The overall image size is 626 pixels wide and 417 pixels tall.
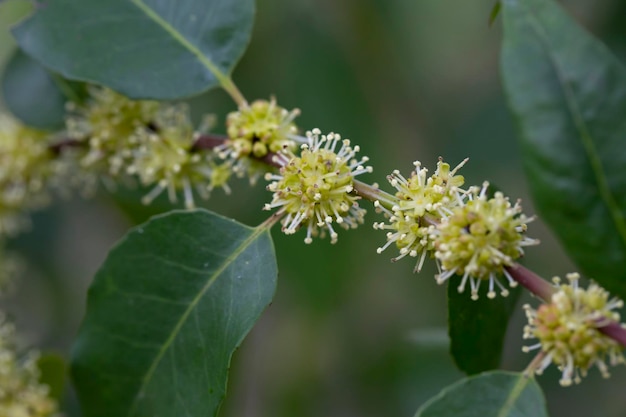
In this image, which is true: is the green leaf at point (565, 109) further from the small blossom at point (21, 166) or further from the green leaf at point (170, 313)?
the small blossom at point (21, 166)

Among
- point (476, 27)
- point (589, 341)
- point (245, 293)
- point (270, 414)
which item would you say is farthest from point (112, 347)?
point (476, 27)

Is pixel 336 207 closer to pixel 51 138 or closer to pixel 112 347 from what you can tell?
pixel 112 347

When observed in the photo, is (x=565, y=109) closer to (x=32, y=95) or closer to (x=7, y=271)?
(x=32, y=95)

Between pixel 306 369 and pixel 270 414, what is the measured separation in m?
0.17

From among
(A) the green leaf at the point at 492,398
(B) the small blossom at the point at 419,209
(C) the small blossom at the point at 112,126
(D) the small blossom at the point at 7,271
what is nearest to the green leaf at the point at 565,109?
(B) the small blossom at the point at 419,209

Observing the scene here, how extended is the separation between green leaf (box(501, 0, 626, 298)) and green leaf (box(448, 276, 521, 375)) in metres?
0.17

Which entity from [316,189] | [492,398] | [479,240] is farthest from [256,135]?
[492,398]

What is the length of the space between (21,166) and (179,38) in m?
0.47

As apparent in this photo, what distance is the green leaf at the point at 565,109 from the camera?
3.57 ft

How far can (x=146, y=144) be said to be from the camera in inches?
56.9

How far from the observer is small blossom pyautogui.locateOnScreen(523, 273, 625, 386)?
1009 millimetres

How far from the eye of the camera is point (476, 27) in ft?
9.43

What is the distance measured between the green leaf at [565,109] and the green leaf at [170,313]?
424 mm

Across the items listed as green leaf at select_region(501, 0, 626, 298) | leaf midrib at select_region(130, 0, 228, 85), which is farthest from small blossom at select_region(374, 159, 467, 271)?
leaf midrib at select_region(130, 0, 228, 85)
